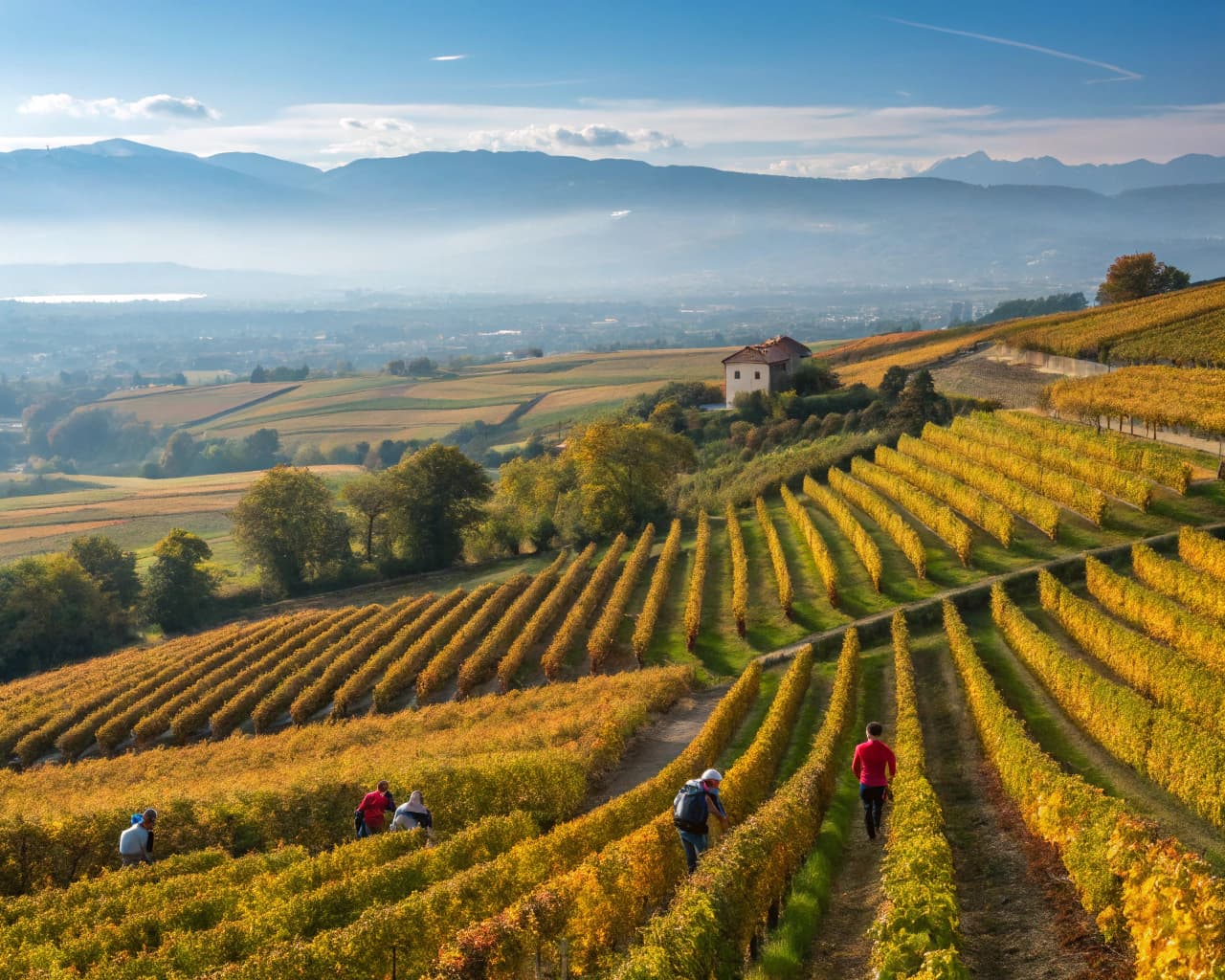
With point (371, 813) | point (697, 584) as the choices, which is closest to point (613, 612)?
point (697, 584)

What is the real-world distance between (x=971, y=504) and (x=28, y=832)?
111 ft

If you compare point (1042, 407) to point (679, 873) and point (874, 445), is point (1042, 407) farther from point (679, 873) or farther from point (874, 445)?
point (679, 873)

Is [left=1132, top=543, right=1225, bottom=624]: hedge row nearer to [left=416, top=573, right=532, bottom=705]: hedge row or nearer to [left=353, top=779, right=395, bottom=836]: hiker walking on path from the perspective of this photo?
[left=353, top=779, right=395, bottom=836]: hiker walking on path

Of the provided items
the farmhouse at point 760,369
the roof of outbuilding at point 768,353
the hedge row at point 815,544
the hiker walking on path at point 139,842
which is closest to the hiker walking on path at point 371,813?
the hiker walking on path at point 139,842

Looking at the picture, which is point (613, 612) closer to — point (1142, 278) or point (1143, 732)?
point (1143, 732)

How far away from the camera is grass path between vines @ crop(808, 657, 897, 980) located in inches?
479

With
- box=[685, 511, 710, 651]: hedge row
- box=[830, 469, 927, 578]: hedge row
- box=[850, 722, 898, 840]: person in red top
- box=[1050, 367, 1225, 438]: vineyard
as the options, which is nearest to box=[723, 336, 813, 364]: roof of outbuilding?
box=[1050, 367, 1225, 438]: vineyard

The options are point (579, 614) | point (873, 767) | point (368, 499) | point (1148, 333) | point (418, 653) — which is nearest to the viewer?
point (873, 767)

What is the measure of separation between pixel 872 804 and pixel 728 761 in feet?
22.3

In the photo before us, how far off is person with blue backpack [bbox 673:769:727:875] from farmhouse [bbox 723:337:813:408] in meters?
76.7

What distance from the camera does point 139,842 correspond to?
708 inches

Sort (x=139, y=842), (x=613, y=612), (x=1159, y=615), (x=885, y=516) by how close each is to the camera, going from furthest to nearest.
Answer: (x=885, y=516), (x=613, y=612), (x=1159, y=615), (x=139, y=842)

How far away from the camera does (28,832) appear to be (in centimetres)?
1961

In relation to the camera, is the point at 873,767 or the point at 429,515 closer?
the point at 873,767
